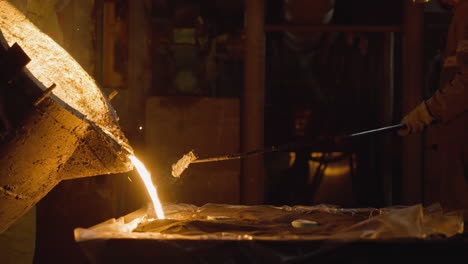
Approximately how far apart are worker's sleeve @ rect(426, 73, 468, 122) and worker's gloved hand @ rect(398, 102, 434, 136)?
41mm

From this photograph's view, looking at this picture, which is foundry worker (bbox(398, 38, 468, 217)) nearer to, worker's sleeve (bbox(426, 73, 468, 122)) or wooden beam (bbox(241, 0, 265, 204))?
worker's sleeve (bbox(426, 73, 468, 122))

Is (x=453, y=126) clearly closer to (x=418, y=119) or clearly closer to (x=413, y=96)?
(x=418, y=119)

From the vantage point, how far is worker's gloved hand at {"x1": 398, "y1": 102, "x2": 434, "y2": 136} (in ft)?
10.6

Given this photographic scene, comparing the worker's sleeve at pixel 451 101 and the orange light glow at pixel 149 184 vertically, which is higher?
the worker's sleeve at pixel 451 101

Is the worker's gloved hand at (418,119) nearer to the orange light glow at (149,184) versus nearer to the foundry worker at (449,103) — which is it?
the foundry worker at (449,103)

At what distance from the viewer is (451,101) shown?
2.97 metres

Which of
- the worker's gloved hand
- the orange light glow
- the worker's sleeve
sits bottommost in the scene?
the orange light glow

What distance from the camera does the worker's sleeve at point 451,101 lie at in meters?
2.87

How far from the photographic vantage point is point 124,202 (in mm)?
4023

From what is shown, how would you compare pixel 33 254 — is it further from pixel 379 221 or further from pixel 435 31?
pixel 435 31

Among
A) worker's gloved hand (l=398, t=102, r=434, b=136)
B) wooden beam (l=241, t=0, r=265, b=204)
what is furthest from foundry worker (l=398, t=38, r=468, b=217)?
wooden beam (l=241, t=0, r=265, b=204)

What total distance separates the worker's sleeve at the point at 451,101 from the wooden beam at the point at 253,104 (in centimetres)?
168

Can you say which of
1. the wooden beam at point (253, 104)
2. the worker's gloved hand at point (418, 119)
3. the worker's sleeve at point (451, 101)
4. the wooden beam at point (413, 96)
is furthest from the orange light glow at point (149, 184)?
the wooden beam at point (413, 96)

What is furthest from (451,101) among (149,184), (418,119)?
(149,184)
